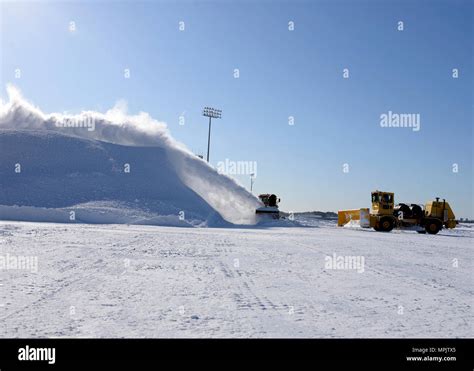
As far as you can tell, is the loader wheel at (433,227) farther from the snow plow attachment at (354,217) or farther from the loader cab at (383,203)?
the snow plow attachment at (354,217)

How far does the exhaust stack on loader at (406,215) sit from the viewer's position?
31750mm

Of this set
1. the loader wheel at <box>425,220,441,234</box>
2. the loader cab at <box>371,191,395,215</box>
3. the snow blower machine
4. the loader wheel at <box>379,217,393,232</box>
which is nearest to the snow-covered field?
the loader wheel at <box>379,217,393,232</box>

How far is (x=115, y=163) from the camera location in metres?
42.7

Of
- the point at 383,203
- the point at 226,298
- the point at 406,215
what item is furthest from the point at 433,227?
the point at 226,298

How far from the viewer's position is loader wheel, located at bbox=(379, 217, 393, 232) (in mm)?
31938

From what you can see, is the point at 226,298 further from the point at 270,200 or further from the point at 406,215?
the point at 270,200

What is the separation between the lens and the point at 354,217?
38.3m

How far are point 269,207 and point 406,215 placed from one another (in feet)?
41.9

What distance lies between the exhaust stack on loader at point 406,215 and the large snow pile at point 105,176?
12219 millimetres

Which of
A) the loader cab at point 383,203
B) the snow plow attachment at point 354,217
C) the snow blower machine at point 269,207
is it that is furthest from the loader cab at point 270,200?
the loader cab at point 383,203

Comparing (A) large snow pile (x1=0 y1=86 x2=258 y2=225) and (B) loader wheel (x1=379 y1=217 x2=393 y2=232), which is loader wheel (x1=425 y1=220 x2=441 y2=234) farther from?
(A) large snow pile (x1=0 y1=86 x2=258 y2=225)
